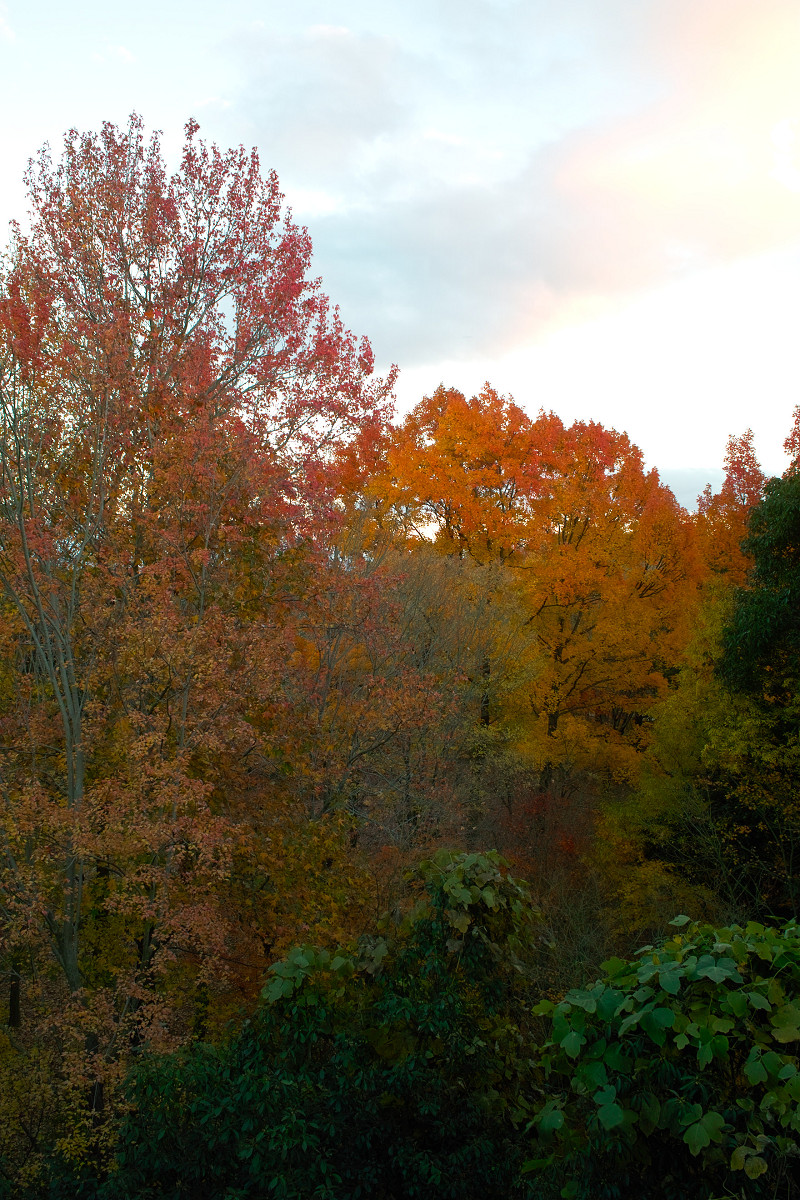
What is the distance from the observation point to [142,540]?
10.8 m

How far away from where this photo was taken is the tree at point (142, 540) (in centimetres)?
934

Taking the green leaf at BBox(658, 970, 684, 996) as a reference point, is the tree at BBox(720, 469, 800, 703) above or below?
above

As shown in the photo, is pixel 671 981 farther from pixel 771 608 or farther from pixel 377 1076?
pixel 771 608

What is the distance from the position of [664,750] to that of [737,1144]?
15.6m

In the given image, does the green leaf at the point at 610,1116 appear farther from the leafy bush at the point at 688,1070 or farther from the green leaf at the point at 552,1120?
the green leaf at the point at 552,1120

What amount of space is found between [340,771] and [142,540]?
4904 mm

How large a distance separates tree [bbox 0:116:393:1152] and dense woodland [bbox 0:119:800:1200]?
0.24 feet

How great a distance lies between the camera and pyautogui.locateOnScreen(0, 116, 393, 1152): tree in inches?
368

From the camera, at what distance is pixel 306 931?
10.6 m

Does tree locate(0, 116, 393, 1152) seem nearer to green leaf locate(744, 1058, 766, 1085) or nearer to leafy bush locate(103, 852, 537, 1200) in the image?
leafy bush locate(103, 852, 537, 1200)

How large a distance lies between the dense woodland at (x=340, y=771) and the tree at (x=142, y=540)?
7cm

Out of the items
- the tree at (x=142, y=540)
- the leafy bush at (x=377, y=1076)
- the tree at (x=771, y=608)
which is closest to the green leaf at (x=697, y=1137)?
the leafy bush at (x=377, y=1076)

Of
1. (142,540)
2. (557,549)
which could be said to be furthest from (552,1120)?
(557,549)

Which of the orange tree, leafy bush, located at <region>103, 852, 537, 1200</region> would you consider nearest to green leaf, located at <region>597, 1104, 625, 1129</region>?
leafy bush, located at <region>103, 852, 537, 1200</region>
